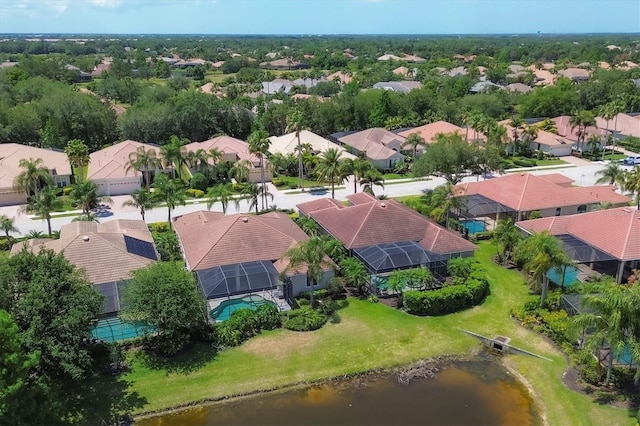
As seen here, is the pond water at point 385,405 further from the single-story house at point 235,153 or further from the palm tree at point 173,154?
the single-story house at point 235,153

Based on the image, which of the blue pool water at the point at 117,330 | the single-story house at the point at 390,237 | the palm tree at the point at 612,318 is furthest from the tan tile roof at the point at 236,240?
the palm tree at the point at 612,318

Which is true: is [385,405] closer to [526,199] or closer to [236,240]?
[236,240]

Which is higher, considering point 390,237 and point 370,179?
point 370,179

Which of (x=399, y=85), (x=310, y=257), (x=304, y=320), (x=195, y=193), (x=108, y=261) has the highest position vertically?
(x=399, y=85)

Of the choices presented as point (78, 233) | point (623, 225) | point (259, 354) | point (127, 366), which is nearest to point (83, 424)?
point (127, 366)

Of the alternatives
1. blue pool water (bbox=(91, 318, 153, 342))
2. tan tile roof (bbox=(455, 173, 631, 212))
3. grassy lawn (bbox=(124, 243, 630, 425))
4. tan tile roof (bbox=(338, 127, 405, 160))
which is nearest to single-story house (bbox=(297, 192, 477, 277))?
grassy lawn (bbox=(124, 243, 630, 425))

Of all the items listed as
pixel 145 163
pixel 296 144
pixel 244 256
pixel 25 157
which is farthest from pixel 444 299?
pixel 25 157
